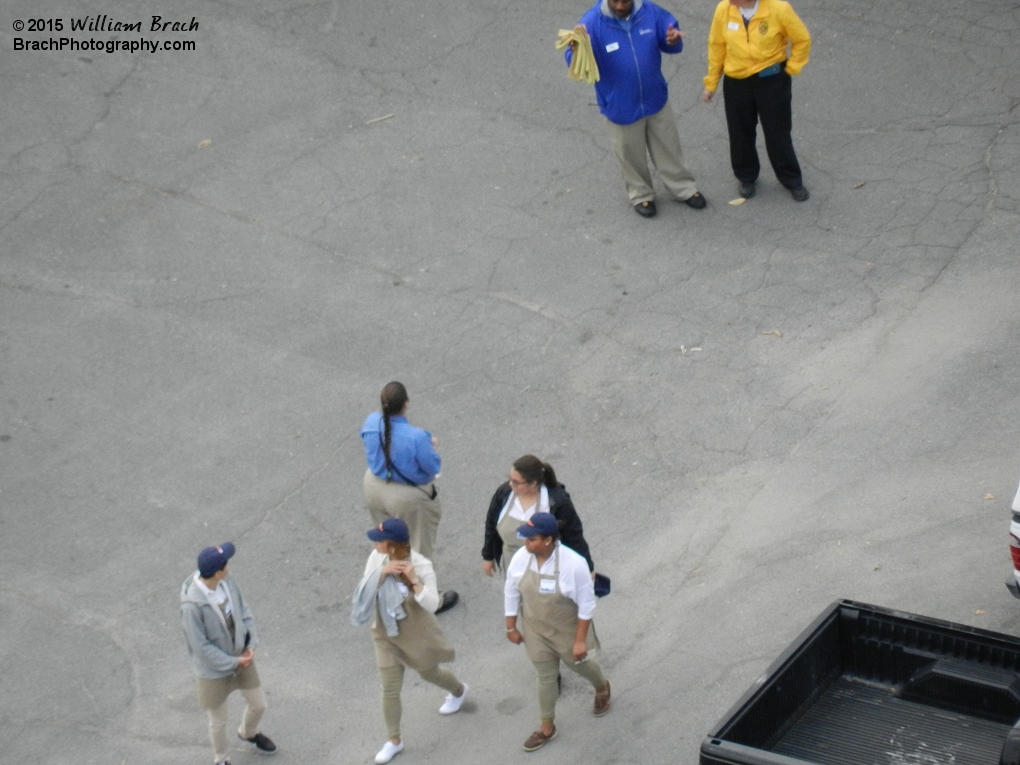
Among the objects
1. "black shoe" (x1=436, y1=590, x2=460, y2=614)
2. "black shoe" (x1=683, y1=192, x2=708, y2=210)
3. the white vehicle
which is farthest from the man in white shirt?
"black shoe" (x1=683, y1=192, x2=708, y2=210)

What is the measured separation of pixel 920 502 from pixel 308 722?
4117 mm

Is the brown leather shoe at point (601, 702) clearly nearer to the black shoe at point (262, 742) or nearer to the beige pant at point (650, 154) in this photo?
the black shoe at point (262, 742)

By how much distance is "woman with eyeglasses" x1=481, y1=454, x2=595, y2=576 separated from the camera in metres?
7.16

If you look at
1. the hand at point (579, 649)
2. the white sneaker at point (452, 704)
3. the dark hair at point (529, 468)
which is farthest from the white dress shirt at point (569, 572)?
the white sneaker at point (452, 704)

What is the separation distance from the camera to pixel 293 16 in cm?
1458

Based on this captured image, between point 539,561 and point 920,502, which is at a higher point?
point 539,561

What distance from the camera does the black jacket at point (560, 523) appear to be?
23.8ft

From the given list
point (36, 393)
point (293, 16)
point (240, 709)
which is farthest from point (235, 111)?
point (240, 709)

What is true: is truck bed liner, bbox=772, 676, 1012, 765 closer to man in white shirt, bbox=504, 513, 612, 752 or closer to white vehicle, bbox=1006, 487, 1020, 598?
white vehicle, bbox=1006, 487, 1020, 598

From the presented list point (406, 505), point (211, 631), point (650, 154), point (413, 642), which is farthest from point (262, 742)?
point (650, 154)

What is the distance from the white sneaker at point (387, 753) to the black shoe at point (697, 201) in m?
5.88

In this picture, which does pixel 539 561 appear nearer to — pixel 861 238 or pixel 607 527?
pixel 607 527

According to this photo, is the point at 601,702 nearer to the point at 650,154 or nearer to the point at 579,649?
the point at 579,649

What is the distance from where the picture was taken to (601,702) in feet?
24.6
